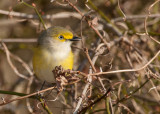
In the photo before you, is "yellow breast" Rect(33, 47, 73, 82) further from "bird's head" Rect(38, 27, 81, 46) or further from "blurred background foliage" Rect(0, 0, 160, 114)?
"blurred background foliage" Rect(0, 0, 160, 114)

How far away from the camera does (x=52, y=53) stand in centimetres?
314

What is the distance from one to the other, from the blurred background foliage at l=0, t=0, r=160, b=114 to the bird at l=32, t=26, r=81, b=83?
0.67ft

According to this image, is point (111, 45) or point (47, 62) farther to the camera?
point (111, 45)

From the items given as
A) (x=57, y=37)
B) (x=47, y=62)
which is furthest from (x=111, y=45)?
(x=47, y=62)

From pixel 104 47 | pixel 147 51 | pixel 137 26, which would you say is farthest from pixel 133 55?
pixel 137 26

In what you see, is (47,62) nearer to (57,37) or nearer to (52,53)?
(52,53)

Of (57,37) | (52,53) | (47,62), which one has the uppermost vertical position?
(57,37)

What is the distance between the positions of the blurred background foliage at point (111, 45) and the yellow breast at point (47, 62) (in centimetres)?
32

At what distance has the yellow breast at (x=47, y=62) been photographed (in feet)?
10.0

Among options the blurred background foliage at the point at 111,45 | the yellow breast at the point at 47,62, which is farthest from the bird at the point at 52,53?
the blurred background foliage at the point at 111,45

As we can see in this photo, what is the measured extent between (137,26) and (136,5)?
78cm

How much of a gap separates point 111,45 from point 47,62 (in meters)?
0.87

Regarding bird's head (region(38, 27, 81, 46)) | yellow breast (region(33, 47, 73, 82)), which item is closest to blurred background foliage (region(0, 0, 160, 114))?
bird's head (region(38, 27, 81, 46))

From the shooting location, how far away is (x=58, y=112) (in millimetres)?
3326
